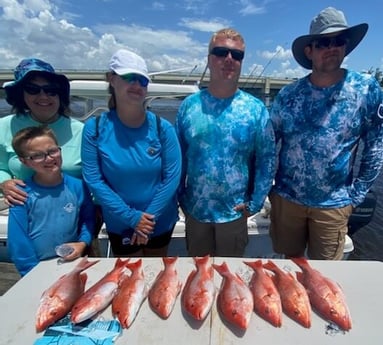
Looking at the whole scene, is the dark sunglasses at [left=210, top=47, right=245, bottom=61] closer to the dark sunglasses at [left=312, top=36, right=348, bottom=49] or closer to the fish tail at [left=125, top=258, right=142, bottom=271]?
the dark sunglasses at [left=312, top=36, right=348, bottom=49]

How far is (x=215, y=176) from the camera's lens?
2602mm

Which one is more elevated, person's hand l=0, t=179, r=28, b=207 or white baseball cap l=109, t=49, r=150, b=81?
white baseball cap l=109, t=49, r=150, b=81

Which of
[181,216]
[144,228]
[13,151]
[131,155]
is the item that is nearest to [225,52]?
[131,155]

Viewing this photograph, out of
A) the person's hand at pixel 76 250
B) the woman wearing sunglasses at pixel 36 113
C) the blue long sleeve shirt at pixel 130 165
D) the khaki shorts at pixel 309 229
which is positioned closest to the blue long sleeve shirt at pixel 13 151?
the woman wearing sunglasses at pixel 36 113

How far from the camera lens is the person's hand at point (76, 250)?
7.14ft

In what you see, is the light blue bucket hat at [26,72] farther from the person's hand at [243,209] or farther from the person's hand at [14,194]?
the person's hand at [243,209]

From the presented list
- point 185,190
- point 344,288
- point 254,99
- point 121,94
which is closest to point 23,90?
point 121,94

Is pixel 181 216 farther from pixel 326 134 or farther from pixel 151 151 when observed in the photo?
pixel 326 134

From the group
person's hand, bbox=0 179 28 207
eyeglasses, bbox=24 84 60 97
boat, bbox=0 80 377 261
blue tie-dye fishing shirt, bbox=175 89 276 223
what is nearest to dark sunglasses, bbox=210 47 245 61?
blue tie-dye fishing shirt, bbox=175 89 276 223

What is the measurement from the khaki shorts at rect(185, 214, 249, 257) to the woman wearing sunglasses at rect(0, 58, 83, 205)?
111 cm

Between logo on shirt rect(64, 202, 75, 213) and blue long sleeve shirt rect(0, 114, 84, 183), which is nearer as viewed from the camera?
logo on shirt rect(64, 202, 75, 213)

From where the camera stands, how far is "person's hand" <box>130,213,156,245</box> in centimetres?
237

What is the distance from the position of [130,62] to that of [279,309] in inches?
71.3

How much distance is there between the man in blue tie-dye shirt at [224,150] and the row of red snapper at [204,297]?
2.84 ft
